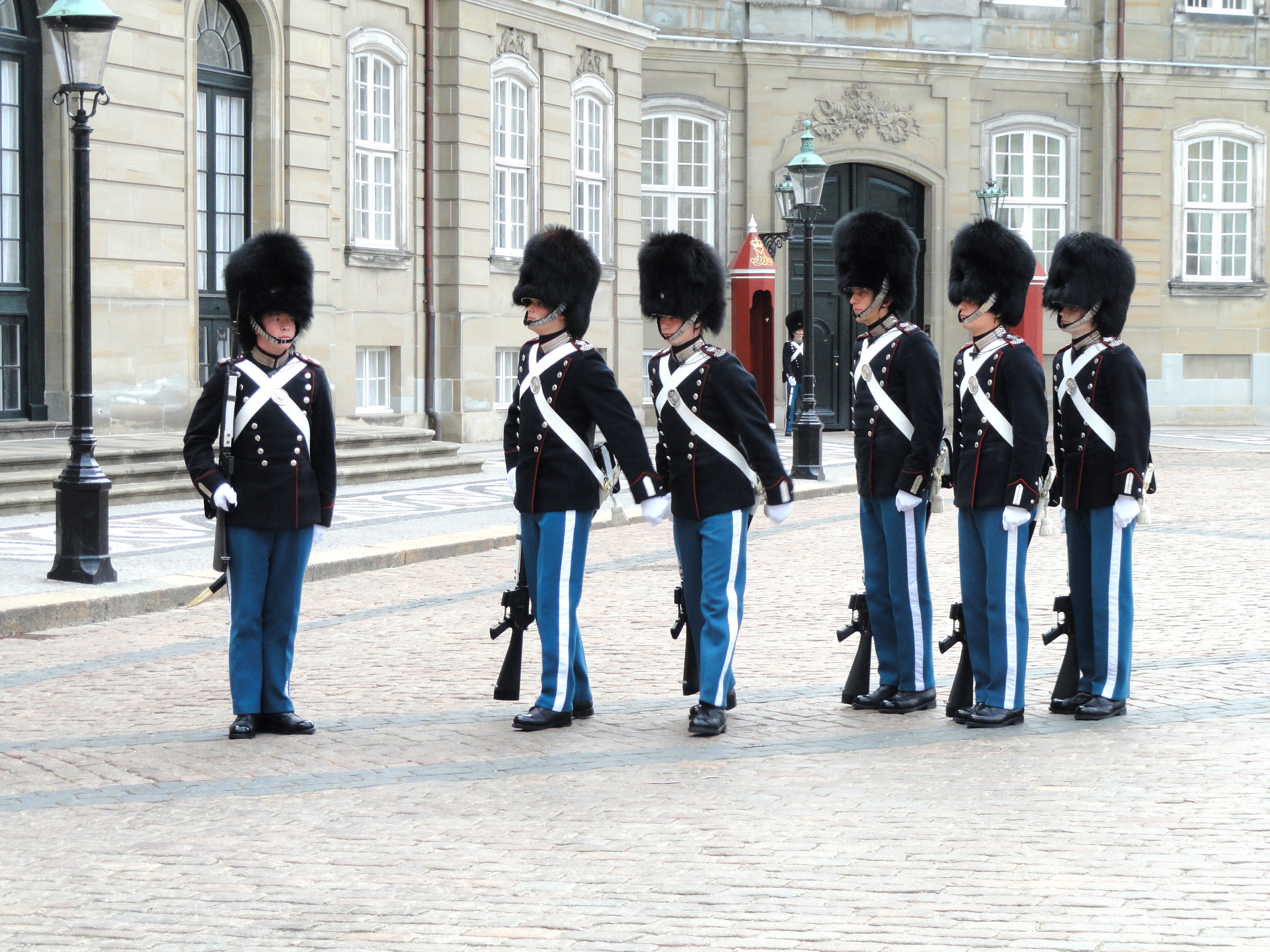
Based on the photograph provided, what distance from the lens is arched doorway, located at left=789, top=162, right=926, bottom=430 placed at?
30641mm

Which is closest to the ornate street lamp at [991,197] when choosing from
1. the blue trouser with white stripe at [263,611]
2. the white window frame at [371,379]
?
the white window frame at [371,379]

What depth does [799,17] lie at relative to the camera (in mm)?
29953

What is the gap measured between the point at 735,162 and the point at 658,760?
2392 cm

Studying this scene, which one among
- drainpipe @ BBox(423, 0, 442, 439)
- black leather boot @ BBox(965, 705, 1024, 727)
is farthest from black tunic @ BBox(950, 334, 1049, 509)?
drainpipe @ BBox(423, 0, 442, 439)

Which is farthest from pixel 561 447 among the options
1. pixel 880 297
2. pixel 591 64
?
pixel 591 64

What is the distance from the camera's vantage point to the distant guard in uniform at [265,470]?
7.16 metres

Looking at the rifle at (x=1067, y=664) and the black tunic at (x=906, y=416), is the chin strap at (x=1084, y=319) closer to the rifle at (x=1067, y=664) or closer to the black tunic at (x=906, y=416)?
the black tunic at (x=906, y=416)

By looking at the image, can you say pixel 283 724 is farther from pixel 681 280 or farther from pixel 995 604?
pixel 995 604

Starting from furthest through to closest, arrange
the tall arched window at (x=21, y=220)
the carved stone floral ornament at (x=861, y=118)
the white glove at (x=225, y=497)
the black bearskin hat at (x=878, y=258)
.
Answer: the carved stone floral ornament at (x=861, y=118)
the tall arched window at (x=21, y=220)
the black bearskin hat at (x=878, y=258)
the white glove at (x=225, y=497)

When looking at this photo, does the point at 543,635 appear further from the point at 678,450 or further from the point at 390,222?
the point at 390,222

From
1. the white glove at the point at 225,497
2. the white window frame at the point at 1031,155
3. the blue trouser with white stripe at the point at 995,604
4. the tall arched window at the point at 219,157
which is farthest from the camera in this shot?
the white window frame at the point at 1031,155

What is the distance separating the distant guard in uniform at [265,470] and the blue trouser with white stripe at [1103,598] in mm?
2985

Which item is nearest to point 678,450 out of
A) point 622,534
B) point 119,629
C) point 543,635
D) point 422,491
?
point 543,635

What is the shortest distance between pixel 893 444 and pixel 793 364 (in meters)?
18.9
